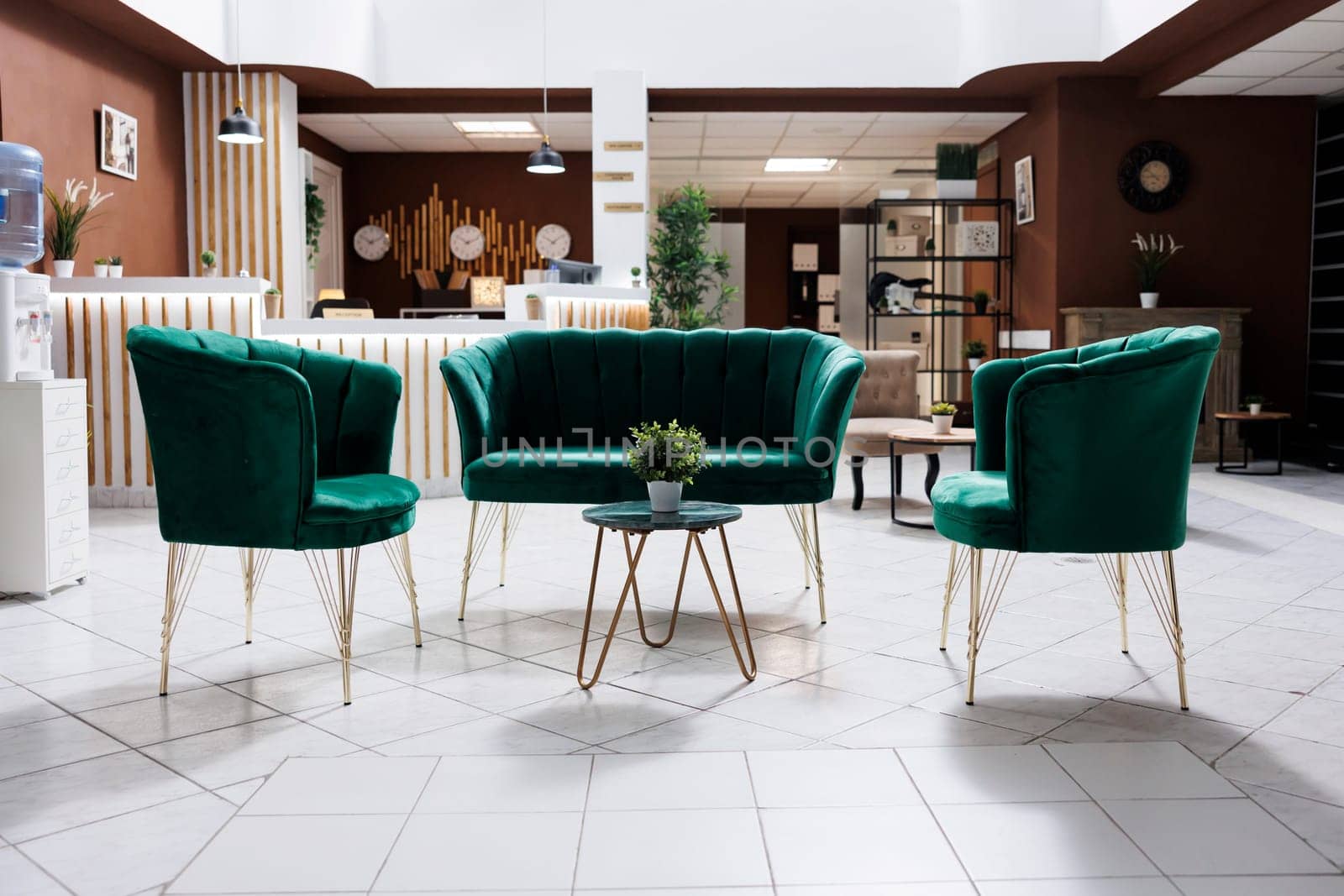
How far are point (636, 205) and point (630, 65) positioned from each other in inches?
45.8

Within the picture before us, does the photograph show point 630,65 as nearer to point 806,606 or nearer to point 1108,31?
point 1108,31

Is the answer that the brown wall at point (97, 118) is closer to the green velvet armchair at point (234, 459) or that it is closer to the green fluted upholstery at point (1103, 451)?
the green velvet armchair at point (234, 459)

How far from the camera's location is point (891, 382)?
696 centimetres

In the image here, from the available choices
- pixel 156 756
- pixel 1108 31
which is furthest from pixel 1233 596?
pixel 1108 31

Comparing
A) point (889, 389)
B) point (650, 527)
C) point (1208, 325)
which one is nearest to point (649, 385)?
point (650, 527)

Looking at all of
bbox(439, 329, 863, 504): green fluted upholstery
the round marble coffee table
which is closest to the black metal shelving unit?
bbox(439, 329, 863, 504): green fluted upholstery

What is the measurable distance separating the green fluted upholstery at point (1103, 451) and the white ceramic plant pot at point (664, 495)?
858 millimetres

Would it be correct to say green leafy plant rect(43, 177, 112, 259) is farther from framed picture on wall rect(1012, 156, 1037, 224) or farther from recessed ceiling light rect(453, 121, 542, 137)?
framed picture on wall rect(1012, 156, 1037, 224)

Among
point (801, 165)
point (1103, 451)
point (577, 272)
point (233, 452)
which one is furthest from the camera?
point (801, 165)

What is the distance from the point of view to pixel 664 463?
3236 mm

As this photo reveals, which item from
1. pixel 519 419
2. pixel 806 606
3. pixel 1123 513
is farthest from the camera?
pixel 519 419

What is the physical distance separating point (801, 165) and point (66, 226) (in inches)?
324

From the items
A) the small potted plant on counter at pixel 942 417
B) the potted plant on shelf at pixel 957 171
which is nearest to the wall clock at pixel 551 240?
the potted plant on shelf at pixel 957 171

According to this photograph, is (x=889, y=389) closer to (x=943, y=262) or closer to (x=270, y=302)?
(x=943, y=262)
